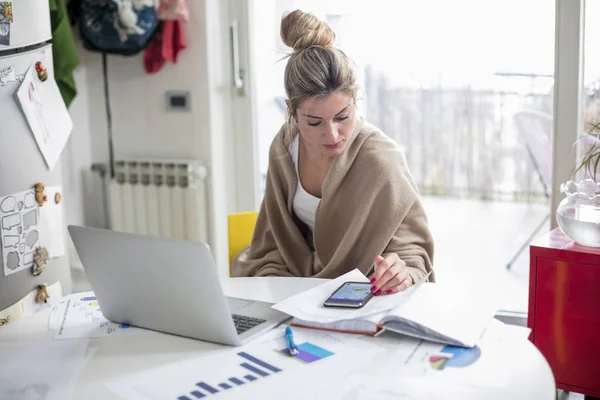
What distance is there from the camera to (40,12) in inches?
101

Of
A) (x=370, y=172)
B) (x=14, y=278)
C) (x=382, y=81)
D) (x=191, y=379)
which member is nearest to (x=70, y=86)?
(x=14, y=278)

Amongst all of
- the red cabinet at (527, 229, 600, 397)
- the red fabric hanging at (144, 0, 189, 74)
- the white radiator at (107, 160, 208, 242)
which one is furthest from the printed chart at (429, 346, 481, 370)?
the red fabric hanging at (144, 0, 189, 74)

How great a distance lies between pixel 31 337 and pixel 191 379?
40 cm

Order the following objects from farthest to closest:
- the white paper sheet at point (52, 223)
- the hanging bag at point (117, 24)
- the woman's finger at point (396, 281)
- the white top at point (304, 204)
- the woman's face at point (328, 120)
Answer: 1. the hanging bag at point (117, 24)
2. the white paper sheet at point (52, 223)
3. the white top at point (304, 204)
4. the woman's face at point (328, 120)
5. the woman's finger at point (396, 281)

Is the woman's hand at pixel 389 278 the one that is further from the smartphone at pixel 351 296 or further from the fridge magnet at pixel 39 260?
the fridge magnet at pixel 39 260

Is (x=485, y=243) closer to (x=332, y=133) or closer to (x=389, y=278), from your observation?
(x=332, y=133)

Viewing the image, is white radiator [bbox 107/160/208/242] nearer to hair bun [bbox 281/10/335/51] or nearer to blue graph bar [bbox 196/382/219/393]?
hair bun [bbox 281/10/335/51]

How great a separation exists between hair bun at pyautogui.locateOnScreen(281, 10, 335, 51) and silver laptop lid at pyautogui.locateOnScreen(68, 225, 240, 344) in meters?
0.80

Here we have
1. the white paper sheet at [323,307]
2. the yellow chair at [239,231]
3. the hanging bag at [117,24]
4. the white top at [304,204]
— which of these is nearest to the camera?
the white paper sheet at [323,307]

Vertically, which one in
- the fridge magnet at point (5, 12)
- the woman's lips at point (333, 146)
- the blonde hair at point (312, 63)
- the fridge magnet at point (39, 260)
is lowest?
the fridge magnet at point (39, 260)

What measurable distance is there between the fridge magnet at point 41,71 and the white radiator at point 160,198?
1013mm

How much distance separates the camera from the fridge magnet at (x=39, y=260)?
2.58m

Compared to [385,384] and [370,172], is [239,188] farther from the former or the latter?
[385,384]

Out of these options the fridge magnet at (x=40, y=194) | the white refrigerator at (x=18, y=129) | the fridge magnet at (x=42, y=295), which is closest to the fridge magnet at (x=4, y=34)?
the white refrigerator at (x=18, y=129)
